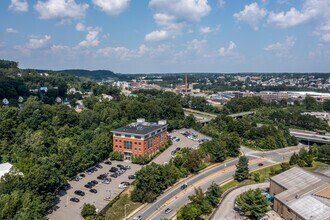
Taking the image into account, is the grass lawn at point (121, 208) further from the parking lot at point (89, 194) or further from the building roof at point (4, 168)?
the building roof at point (4, 168)

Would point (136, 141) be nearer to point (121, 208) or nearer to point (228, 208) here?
point (121, 208)

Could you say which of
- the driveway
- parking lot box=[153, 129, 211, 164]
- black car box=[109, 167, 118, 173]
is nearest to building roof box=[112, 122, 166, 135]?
parking lot box=[153, 129, 211, 164]

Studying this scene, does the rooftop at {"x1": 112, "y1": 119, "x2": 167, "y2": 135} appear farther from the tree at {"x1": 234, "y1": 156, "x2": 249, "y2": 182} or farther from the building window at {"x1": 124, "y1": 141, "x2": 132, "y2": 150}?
the tree at {"x1": 234, "y1": 156, "x2": 249, "y2": 182}

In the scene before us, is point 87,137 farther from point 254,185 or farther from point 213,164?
point 254,185

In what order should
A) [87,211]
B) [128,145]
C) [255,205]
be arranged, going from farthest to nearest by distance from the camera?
[128,145] < [87,211] < [255,205]

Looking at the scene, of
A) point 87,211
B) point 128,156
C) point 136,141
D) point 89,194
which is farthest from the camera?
point 128,156

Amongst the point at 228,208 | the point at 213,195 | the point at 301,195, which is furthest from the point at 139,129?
the point at 301,195
